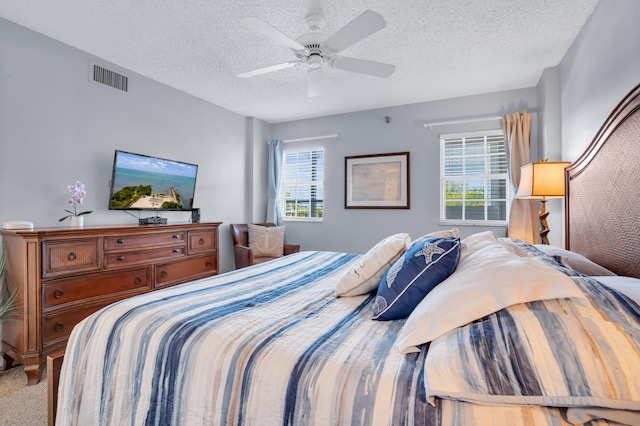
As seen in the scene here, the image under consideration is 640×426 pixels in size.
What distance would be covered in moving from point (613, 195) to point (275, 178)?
4255 millimetres

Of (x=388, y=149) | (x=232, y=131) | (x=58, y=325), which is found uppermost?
(x=232, y=131)

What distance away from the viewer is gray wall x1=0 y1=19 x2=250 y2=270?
96.4 inches

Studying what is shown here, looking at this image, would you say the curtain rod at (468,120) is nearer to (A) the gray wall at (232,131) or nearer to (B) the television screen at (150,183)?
(A) the gray wall at (232,131)

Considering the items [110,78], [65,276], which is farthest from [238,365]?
[110,78]

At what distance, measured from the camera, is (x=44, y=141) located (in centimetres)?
263

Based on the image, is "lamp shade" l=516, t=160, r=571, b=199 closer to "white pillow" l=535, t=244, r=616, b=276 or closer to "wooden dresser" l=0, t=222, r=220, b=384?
"white pillow" l=535, t=244, r=616, b=276

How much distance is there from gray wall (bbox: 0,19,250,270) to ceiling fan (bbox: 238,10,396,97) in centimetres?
173

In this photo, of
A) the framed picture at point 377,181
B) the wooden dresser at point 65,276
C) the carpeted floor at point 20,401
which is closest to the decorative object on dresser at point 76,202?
the wooden dresser at point 65,276

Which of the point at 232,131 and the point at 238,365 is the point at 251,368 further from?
the point at 232,131

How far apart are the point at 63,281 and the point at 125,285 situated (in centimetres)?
49

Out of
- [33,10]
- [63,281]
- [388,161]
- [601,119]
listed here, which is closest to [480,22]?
[601,119]

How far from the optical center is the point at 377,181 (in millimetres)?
4461

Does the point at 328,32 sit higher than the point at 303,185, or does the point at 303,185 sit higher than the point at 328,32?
the point at 328,32

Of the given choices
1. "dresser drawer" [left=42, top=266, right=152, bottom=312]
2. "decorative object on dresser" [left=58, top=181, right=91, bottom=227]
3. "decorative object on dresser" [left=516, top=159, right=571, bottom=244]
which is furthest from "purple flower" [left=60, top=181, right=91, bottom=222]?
"decorative object on dresser" [left=516, top=159, right=571, bottom=244]
